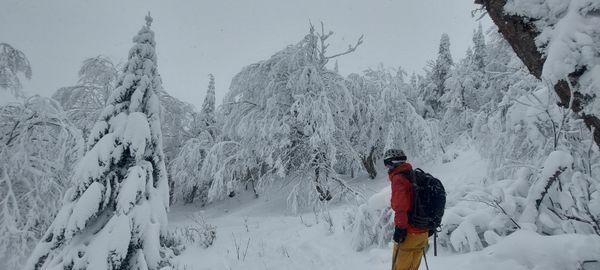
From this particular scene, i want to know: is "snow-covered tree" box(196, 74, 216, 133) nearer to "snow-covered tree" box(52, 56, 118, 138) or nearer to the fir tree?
"snow-covered tree" box(52, 56, 118, 138)

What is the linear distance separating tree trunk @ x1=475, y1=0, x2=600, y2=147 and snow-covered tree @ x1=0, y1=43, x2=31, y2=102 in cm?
1258

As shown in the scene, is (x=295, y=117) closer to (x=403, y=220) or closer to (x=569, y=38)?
(x=403, y=220)

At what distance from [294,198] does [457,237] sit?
7302mm

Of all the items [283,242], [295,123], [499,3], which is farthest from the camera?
[295,123]

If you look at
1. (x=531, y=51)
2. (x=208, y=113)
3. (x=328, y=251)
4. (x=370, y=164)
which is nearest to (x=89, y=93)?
(x=208, y=113)

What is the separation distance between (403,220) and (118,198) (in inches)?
185

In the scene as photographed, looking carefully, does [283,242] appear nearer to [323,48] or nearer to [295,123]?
[295,123]

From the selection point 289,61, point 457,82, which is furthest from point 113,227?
point 457,82

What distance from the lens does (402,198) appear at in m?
4.21

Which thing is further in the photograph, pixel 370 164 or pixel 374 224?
pixel 370 164

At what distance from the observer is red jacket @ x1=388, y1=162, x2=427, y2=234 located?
418 cm

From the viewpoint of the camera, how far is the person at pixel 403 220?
4.20 meters

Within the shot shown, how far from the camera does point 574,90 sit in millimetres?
2129

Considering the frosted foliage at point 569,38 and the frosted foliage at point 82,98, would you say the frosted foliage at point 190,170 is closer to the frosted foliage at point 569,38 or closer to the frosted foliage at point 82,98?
the frosted foliage at point 82,98
